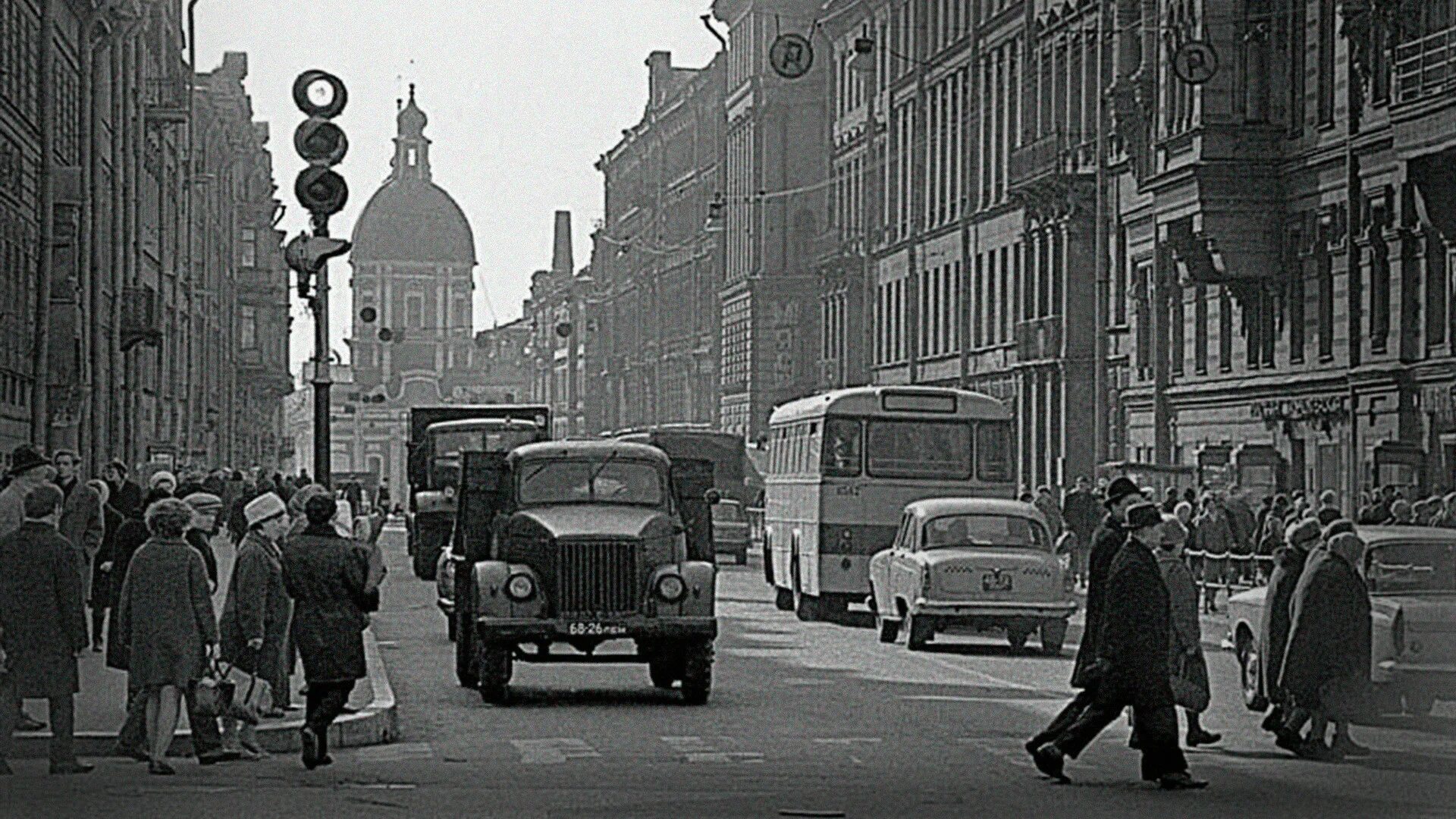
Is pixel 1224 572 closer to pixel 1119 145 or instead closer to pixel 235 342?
pixel 1119 145

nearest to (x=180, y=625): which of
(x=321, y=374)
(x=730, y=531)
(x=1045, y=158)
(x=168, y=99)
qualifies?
(x=321, y=374)

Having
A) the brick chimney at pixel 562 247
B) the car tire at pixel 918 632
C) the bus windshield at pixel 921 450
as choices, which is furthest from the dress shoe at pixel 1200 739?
the brick chimney at pixel 562 247

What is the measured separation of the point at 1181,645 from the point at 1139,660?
2.94m

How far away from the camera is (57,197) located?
170ft

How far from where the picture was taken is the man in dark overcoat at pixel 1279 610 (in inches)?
871

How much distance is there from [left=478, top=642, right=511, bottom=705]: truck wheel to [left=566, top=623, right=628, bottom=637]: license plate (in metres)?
0.63

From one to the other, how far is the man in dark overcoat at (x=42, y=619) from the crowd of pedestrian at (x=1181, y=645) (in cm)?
618

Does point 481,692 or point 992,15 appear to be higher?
point 992,15

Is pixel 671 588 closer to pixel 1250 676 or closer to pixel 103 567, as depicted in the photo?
pixel 1250 676

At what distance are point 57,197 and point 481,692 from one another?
27641 millimetres

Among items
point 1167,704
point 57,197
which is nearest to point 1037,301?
point 57,197

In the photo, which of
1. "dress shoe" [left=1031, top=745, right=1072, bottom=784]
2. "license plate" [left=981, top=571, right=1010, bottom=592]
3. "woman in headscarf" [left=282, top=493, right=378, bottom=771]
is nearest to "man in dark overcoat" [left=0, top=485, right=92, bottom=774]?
"woman in headscarf" [left=282, top=493, right=378, bottom=771]

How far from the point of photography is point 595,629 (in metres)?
25.5

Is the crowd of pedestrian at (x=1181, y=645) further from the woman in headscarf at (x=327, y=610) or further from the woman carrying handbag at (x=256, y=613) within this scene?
the woman carrying handbag at (x=256, y=613)
